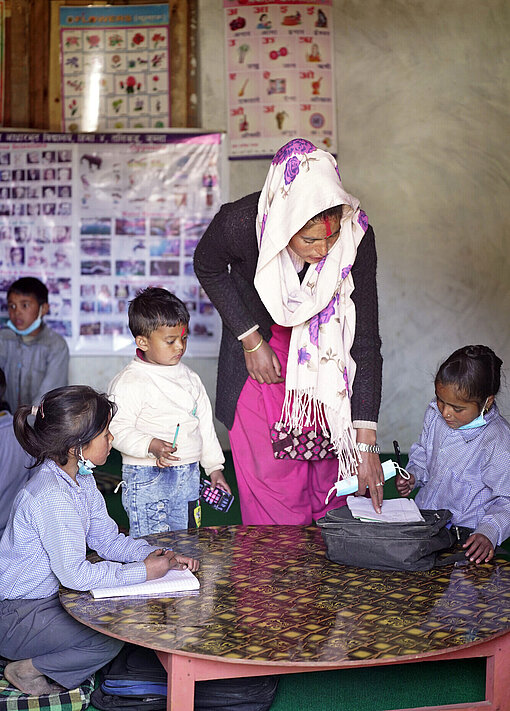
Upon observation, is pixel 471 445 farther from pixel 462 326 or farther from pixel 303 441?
pixel 462 326

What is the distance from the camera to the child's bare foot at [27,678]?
2221 mm

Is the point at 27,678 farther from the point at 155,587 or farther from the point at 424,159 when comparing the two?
the point at 424,159

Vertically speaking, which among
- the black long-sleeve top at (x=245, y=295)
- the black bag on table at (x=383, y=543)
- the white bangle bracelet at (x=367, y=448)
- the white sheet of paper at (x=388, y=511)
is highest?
the black long-sleeve top at (x=245, y=295)

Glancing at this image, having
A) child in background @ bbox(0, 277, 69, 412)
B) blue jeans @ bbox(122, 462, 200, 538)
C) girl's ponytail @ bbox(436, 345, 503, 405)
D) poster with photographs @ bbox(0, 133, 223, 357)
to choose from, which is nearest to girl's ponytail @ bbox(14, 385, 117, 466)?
blue jeans @ bbox(122, 462, 200, 538)

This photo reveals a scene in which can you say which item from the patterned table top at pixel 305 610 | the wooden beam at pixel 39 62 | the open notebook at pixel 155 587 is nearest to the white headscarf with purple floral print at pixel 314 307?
the patterned table top at pixel 305 610

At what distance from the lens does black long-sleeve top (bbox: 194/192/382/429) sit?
2.74m

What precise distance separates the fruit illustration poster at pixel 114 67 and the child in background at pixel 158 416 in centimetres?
310

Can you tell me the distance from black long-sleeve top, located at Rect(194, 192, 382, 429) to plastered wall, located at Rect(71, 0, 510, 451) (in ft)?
10.1

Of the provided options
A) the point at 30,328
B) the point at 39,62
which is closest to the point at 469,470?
the point at 30,328

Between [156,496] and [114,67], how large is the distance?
3.76 meters

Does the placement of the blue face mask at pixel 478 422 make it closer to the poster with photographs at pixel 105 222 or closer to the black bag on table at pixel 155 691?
the black bag on table at pixel 155 691

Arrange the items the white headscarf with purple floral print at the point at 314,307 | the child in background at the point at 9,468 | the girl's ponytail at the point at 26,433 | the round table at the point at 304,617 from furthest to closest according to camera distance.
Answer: the child in background at the point at 9,468, the white headscarf with purple floral print at the point at 314,307, the girl's ponytail at the point at 26,433, the round table at the point at 304,617

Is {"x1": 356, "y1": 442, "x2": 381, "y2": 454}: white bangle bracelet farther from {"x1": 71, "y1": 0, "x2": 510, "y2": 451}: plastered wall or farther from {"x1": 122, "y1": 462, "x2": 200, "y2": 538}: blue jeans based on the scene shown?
{"x1": 71, "y1": 0, "x2": 510, "y2": 451}: plastered wall

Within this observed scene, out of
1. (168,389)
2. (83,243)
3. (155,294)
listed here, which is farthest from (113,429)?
(83,243)
